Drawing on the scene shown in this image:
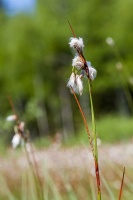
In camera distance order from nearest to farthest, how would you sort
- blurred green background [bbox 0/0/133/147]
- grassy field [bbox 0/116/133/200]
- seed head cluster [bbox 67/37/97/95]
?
seed head cluster [bbox 67/37/97/95]
grassy field [bbox 0/116/133/200]
blurred green background [bbox 0/0/133/147]

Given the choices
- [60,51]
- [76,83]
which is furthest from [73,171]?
[60,51]

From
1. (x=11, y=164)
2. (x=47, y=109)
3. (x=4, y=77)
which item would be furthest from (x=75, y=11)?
(x=11, y=164)

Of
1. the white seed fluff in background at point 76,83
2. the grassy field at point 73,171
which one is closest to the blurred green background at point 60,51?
the grassy field at point 73,171

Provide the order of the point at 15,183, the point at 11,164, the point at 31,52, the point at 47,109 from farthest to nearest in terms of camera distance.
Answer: the point at 47,109 < the point at 31,52 < the point at 11,164 < the point at 15,183

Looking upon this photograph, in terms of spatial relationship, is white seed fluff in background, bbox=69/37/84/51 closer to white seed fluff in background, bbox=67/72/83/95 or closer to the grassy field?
white seed fluff in background, bbox=67/72/83/95

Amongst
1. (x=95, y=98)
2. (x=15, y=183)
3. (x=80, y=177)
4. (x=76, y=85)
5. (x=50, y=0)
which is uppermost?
(x=50, y=0)

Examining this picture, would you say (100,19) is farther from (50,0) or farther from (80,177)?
(80,177)

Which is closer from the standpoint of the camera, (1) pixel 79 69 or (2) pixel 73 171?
(1) pixel 79 69

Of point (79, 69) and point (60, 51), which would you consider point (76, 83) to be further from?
point (60, 51)

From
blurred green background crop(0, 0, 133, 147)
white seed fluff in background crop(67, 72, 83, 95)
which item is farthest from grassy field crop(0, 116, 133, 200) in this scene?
blurred green background crop(0, 0, 133, 147)

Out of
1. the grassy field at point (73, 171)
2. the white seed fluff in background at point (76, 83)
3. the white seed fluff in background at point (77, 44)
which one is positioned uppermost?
the grassy field at point (73, 171)

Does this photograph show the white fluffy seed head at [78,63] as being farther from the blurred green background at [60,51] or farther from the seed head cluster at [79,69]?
the blurred green background at [60,51]
